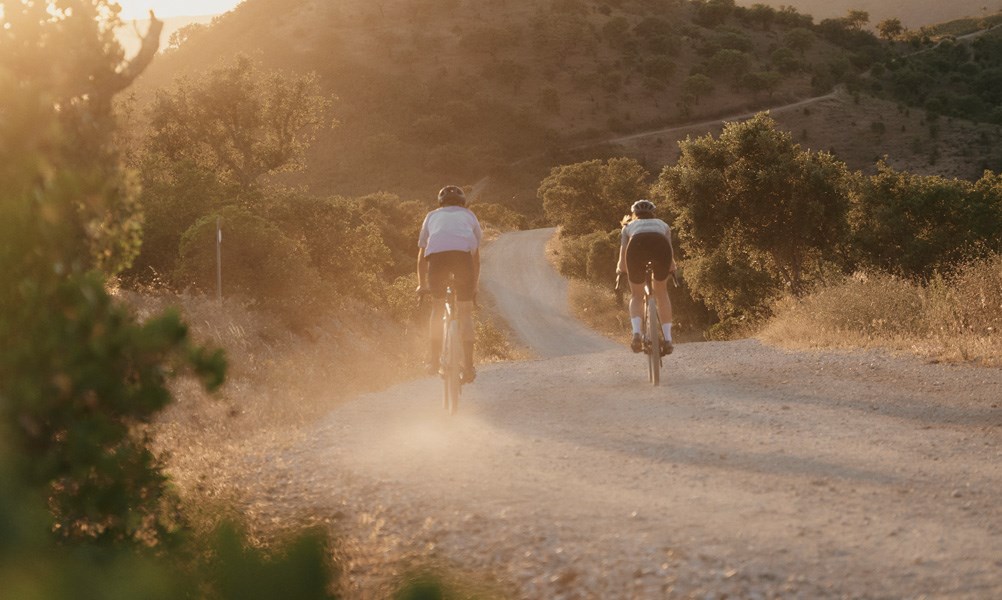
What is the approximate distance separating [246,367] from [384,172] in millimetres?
88425

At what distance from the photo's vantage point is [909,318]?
15.0m

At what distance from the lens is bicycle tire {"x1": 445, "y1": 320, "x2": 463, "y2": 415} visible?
1034cm

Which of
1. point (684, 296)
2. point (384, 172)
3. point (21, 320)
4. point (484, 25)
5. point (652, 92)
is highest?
point (484, 25)

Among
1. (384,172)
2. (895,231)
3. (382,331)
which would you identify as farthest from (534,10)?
(382,331)

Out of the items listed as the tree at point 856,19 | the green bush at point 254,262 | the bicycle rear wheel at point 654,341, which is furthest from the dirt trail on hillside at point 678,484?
the tree at point 856,19

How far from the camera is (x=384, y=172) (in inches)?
3984

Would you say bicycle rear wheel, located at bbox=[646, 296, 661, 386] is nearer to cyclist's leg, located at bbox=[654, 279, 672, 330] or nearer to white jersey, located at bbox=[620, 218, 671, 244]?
cyclist's leg, located at bbox=[654, 279, 672, 330]

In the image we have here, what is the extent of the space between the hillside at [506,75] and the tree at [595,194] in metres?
32.7

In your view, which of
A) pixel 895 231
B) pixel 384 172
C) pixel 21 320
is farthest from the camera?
pixel 384 172

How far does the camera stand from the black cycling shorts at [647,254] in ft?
38.7

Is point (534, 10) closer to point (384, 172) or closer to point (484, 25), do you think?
point (484, 25)

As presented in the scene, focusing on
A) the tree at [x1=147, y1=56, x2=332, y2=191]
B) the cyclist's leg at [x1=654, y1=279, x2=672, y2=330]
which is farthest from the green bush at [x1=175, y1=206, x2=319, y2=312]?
the tree at [x1=147, y1=56, x2=332, y2=191]

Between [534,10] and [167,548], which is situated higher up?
[534,10]

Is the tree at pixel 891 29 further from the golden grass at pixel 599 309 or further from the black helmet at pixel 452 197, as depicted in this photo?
the black helmet at pixel 452 197
